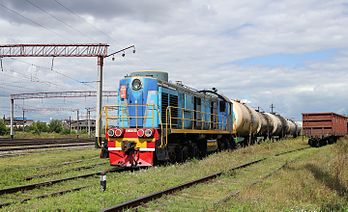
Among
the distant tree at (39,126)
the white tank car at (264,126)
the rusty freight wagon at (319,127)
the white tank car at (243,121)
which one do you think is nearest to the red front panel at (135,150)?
the white tank car at (243,121)

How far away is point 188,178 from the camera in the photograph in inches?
480

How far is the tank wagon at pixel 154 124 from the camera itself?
1451cm

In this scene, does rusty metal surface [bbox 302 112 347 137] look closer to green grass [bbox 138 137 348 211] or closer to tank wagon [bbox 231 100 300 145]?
tank wagon [bbox 231 100 300 145]

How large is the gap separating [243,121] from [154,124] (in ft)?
39.4

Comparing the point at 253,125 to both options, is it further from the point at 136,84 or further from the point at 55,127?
the point at 55,127

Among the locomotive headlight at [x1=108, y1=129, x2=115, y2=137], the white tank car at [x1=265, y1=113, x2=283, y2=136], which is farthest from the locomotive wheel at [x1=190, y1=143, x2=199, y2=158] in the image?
the white tank car at [x1=265, y1=113, x2=283, y2=136]

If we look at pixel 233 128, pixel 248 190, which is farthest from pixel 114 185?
pixel 233 128

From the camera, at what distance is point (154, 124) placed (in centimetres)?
1557

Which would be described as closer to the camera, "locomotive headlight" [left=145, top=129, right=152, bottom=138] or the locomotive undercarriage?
"locomotive headlight" [left=145, top=129, right=152, bottom=138]

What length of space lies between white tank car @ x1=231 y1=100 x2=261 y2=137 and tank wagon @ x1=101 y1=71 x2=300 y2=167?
5.56m

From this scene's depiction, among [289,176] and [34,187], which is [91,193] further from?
[289,176]

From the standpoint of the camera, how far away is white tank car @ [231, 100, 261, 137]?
84.2 ft

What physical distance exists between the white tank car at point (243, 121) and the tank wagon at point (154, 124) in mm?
5561

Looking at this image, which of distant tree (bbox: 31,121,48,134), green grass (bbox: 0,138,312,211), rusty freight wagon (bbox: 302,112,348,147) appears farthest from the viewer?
distant tree (bbox: 31,121,48,134)
